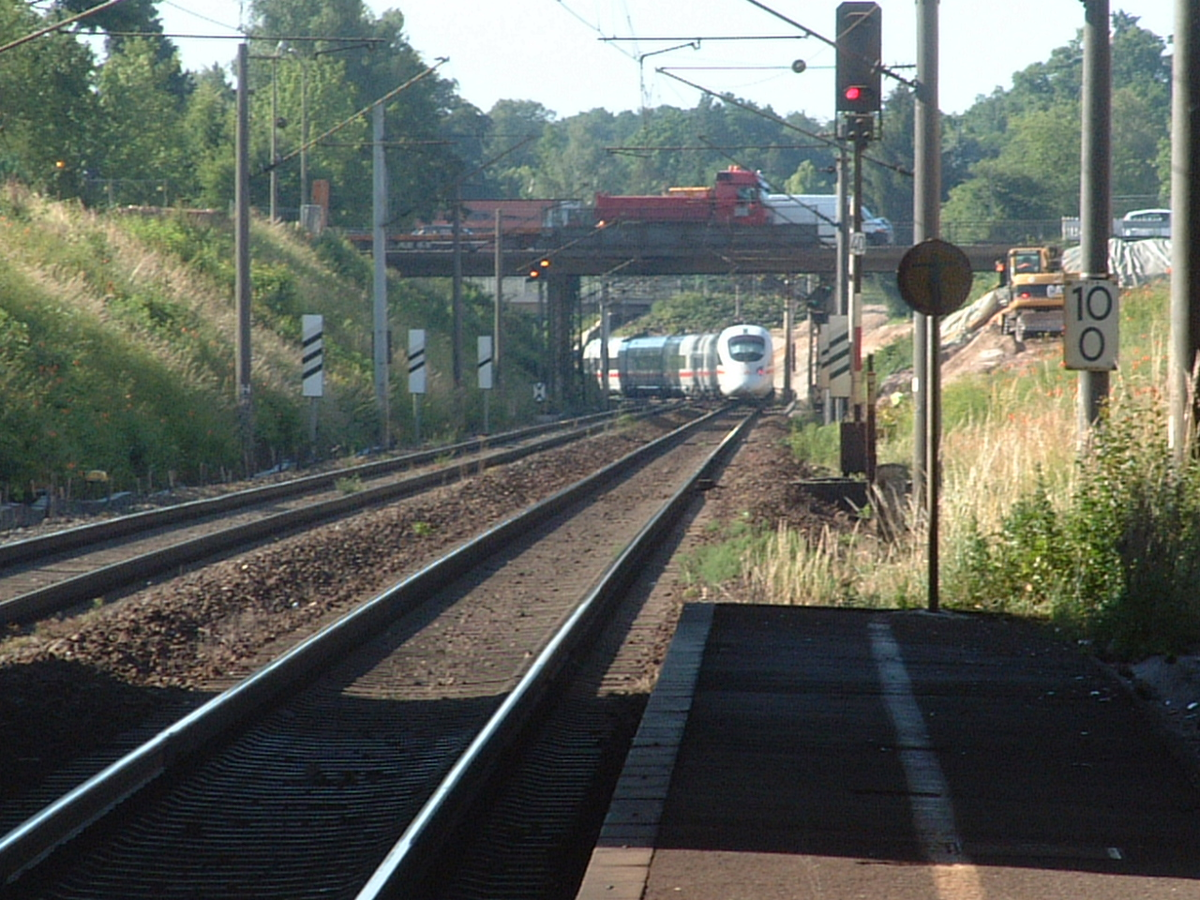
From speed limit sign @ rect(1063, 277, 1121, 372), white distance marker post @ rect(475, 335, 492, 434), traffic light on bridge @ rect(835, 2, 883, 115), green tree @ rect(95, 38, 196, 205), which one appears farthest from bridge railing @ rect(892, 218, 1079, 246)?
speed limit sign @ rect(1063, 277, 1121, 372)

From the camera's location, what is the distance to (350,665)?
1128 centimetres

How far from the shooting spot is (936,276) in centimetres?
1269

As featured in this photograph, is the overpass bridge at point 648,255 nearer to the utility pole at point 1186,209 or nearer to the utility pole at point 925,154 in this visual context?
the utility pole at point 925,154

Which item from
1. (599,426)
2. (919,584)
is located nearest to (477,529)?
(919,584)

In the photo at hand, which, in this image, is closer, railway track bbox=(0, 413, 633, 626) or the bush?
the bush

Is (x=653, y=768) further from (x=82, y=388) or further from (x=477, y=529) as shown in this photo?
(x=82, y=388)

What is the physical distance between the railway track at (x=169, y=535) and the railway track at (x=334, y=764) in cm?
265

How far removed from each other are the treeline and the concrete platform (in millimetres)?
16015

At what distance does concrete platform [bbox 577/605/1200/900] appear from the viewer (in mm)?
5738

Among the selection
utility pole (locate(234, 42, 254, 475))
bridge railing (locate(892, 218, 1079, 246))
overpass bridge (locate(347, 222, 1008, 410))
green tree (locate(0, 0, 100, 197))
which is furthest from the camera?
bridge railing (locate(892, 218, 1079, 246))

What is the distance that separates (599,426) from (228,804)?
4496 cm

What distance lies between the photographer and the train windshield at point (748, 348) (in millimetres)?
71938

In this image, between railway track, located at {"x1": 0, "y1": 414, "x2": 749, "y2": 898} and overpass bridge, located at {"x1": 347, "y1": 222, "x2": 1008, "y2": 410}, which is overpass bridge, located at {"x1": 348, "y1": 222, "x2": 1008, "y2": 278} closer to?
overpass bridge, located at {"x1": 347, "y1": 222, "x2": 1008, "y2": 410}

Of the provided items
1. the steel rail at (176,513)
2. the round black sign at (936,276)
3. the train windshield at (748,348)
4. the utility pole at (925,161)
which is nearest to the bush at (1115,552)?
the round black sign at (936,276)
